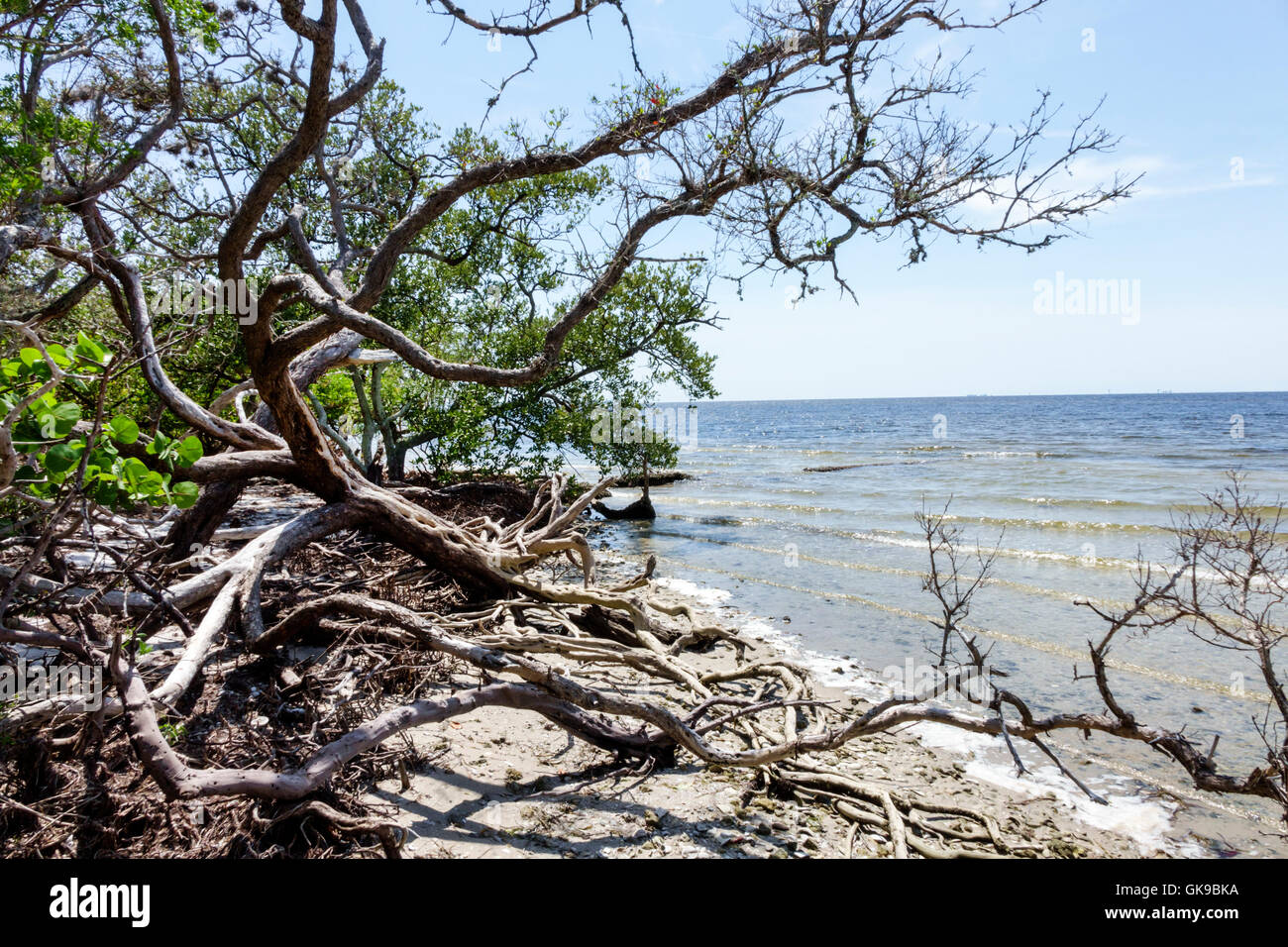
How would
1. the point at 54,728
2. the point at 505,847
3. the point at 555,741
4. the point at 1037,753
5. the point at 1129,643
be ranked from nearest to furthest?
the point at 54,728
the point at 505,847
the point at 555,741
the point at 1037,753
the point at 1129,643

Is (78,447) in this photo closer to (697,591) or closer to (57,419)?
(57,419)

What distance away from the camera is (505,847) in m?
3.63

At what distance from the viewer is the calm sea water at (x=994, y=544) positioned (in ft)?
24.3

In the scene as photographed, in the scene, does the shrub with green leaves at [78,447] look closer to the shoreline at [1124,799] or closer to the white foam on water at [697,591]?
the shoreline at [1124,799]

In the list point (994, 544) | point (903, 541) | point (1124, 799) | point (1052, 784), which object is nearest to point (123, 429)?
point (1052, 784)

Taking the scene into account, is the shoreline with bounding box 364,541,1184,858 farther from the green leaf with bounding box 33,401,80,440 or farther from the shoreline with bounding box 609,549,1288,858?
the green leaf with bounding box 33,401,80,440

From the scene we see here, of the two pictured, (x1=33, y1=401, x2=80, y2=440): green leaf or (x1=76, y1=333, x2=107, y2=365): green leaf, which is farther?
(x1=76, y1=333, x2=107, y2=365): green leaf

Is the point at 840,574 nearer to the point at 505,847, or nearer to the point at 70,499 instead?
the point at 505,847

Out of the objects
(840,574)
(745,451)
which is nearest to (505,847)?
(840,574)

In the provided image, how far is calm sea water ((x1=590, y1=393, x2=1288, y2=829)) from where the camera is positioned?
739 cm

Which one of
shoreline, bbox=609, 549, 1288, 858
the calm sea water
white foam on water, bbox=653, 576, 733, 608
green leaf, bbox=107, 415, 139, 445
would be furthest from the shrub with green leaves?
white foam on water, bbox=653, 576, 733, 608

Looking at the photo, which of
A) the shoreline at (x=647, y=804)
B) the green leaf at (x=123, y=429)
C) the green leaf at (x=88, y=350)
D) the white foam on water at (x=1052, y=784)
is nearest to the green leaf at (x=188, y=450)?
the green leaf at (x=123, y=429)
